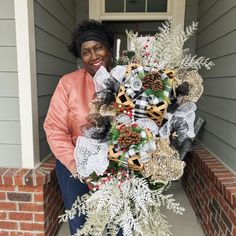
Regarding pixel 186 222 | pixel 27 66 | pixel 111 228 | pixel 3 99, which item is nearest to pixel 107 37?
pixel 27 66

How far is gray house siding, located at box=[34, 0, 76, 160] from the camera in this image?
194 centimetres

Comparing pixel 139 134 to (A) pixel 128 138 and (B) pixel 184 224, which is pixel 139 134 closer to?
(A) pixel 128 138

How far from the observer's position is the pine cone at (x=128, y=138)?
1047 millimetres

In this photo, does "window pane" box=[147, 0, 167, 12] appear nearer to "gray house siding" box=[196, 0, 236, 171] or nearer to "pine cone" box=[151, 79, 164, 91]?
"gray house siding" box=[196, 0, 236, 171]

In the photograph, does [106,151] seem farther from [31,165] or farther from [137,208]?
[31,165]

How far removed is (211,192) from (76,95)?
1.35m

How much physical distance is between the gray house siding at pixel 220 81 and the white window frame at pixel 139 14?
Result: 0.99ft

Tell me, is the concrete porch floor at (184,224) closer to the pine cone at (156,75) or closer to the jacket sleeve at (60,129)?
the jacket sleeve at (60,129)

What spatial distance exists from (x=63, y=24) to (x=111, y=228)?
201 centimetres

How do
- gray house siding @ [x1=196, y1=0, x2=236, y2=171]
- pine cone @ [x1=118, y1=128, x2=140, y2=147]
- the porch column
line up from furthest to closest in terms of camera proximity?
gray house siding @ [x1=196, y1=0, x2=236, y2=171] → the porch column → pine cone @ [x1=118, y1=128, x2=140, y2=147]

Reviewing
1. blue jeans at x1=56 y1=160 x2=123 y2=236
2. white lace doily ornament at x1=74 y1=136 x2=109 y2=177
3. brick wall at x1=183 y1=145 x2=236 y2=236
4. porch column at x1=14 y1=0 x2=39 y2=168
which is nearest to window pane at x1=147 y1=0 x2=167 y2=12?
brick wall at x1=183 y1=145 x2=236 y2=236

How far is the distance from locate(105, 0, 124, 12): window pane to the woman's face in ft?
6.28

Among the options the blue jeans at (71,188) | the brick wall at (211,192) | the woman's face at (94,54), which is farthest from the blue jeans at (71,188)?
the brick wall at (211,192)

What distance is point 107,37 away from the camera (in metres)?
1.53
